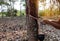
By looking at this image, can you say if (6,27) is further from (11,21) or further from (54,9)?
(54,9)

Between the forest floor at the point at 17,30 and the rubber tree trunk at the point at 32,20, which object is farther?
the forest floor at the point at 17,30

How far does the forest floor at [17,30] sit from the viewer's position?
11.0 feet

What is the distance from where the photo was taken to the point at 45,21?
2.06 m

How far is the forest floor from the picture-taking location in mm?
3348

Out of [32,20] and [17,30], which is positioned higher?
[32,20]

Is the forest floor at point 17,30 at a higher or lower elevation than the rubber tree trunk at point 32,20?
lower

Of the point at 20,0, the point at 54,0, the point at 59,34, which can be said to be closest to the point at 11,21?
the point at 20,0

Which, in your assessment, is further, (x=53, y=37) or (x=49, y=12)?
(x=53, y=37)

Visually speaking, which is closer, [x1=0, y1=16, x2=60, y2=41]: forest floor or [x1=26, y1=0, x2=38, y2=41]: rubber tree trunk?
[x1=26, y1=0, x2=38, y2=41]: rubber tree trunk

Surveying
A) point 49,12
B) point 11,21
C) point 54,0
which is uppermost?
point 54,0

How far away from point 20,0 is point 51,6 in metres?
1.02

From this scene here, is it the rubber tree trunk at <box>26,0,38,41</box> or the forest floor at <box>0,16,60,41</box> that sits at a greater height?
the rubber tree trunk at <box>26,0,38,41</box>

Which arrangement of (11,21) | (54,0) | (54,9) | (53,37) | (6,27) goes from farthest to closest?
1. (11,21)
2. (6,27)
3. (53,37)
4. (54,9)
5. (54,0)

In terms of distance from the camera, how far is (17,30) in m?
3.76
